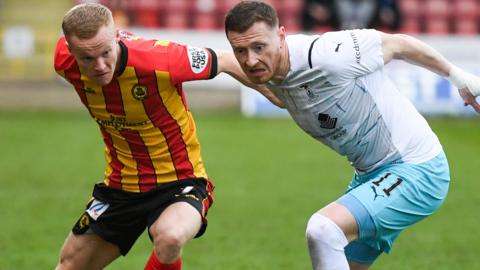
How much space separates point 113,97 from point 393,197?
1705 mm

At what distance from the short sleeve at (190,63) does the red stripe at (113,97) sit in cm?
32

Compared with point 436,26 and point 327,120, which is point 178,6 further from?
point 327,120

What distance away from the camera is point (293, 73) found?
538cm

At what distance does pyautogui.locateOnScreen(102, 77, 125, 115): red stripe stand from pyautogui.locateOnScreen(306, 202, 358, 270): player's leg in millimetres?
1345

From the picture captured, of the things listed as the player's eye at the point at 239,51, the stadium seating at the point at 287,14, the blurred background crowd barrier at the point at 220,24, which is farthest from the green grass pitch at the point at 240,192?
the stadium seating at the point at 287,14

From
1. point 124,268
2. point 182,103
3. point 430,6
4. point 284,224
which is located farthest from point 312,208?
point 430,6

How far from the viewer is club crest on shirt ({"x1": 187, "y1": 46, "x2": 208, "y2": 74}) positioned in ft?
18.7

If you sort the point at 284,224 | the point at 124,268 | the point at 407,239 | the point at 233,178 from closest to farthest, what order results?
the point at 124,268, the point at 407,239, the point at 284,224, the point at 233,178

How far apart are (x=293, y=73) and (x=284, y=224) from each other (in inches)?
162

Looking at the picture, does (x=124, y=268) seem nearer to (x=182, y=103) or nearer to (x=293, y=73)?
(x=182, y=103)

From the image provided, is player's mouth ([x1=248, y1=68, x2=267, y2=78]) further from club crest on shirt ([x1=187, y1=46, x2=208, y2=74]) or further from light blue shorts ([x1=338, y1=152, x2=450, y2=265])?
light blue shorts ([x1=338, y1=152, x2=450, y2=265])

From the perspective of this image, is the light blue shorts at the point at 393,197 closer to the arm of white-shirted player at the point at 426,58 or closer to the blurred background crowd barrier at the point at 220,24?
the arm of white-shirted player at the point at 426,58

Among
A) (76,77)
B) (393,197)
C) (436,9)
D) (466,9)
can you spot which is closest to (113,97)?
(76,77)

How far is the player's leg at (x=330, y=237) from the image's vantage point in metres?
5.09
